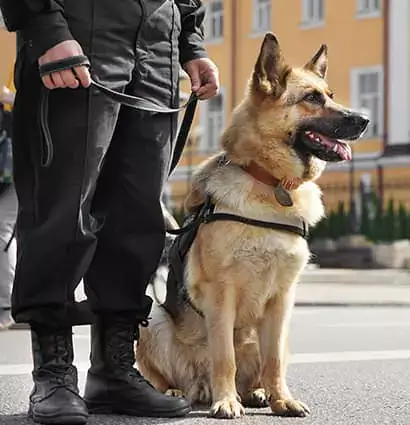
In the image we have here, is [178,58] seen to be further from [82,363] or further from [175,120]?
[82,363]

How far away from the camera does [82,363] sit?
18.0 feet

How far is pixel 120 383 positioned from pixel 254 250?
2.40ft

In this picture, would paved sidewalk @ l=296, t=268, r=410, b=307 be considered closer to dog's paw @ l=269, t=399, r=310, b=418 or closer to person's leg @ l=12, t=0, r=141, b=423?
dog's paw @ l=269, t=399, r=310, b=418

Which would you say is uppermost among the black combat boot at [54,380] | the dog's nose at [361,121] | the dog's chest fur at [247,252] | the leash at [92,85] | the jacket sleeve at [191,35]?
the jacket sleeve at [191,35]

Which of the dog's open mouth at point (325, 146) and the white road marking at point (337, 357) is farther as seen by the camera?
the white road marking at point (337, 357)

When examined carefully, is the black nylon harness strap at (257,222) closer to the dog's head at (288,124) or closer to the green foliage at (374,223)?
the dog's head at (288,124)

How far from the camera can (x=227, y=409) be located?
152 inches

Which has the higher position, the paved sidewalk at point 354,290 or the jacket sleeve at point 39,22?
the jacket sleeve at point 39,22

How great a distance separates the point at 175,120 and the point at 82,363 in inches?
82.7

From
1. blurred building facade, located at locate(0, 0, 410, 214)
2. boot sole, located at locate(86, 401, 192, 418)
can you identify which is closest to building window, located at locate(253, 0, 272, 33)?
blurred building facade, located at locate(0, 0, 410, 214)

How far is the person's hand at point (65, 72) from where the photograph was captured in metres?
3.39

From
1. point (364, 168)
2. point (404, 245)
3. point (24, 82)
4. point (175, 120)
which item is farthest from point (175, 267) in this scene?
point (364, 168)

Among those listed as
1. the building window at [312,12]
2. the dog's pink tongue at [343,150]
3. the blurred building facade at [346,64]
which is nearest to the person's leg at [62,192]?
the dog's pink tongue at [343,150]

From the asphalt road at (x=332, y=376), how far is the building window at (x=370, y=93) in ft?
64.1
